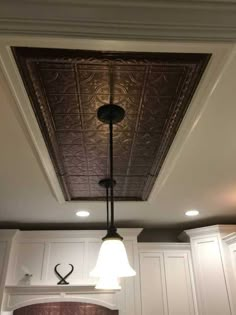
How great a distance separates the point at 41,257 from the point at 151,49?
9.61ft

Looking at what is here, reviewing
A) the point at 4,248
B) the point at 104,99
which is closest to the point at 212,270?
the point at 4,248

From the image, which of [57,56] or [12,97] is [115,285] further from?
[57,56]

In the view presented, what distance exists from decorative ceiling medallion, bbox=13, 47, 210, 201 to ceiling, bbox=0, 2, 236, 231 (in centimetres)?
6

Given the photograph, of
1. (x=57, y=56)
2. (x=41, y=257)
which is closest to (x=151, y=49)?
(x=57, y=56)

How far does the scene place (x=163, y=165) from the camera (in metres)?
1.95

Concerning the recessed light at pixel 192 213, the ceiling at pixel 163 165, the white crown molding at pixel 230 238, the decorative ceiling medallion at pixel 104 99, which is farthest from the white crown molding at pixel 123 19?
the white crown molding at pixel 230 238

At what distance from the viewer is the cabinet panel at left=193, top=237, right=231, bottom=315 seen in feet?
9.90

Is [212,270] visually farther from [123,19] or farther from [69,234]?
[123,19]

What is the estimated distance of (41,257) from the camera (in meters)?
3.24

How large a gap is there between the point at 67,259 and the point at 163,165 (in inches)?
76.1

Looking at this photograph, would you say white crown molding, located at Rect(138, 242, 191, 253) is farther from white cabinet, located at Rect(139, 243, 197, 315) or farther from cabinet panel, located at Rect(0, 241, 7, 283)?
cabinet panel, located at Rect(0, 241, 7, 283)

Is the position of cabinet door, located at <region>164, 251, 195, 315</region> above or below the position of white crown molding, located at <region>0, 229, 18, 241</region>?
below

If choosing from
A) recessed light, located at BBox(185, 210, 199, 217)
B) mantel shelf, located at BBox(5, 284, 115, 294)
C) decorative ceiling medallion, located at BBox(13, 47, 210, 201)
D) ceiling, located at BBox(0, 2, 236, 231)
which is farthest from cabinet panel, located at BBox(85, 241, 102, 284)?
decorative ceiling medallion, located at BBox(13, 47, 210, 201)

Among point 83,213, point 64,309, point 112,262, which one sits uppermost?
point 83,213
